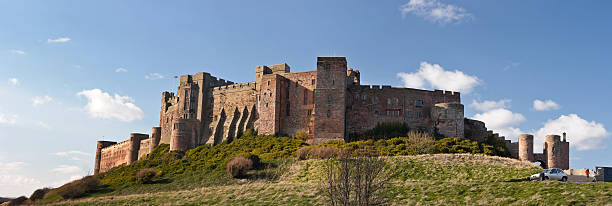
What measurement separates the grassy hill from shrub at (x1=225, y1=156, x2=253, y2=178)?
2.22 ft

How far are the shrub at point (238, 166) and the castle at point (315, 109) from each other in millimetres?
14329

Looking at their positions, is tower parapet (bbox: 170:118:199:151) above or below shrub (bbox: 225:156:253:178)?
above

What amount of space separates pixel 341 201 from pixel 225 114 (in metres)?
52.1

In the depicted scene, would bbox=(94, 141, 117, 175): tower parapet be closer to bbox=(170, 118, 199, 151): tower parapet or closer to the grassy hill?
bbox=(170, 118, 199, 151): tower parapet

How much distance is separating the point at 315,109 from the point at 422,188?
29.8 meters

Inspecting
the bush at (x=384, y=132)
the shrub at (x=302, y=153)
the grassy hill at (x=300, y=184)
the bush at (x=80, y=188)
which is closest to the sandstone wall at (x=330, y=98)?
the bush at (x=384, y=132)

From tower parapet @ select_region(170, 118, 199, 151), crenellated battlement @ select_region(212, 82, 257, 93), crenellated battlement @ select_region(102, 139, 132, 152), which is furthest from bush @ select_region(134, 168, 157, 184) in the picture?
crenellated battlement @ select_region(102, 139, 132, 152)

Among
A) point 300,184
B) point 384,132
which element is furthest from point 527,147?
point 300,184

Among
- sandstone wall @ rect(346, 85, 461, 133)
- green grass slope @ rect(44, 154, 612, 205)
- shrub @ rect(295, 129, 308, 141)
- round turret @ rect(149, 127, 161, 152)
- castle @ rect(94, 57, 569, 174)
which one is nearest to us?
green grass slope @ rect(44, 154, 612, 205)

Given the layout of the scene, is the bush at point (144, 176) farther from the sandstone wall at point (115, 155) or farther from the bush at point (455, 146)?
the sandstone wall at point (115, 155)

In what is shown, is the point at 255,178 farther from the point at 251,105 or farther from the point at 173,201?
the point at 251,105

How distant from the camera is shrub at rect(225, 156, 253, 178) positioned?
5175 cm

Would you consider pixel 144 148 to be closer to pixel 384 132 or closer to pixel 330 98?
pixel 330 98

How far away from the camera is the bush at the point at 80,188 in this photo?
5203 centimetres
